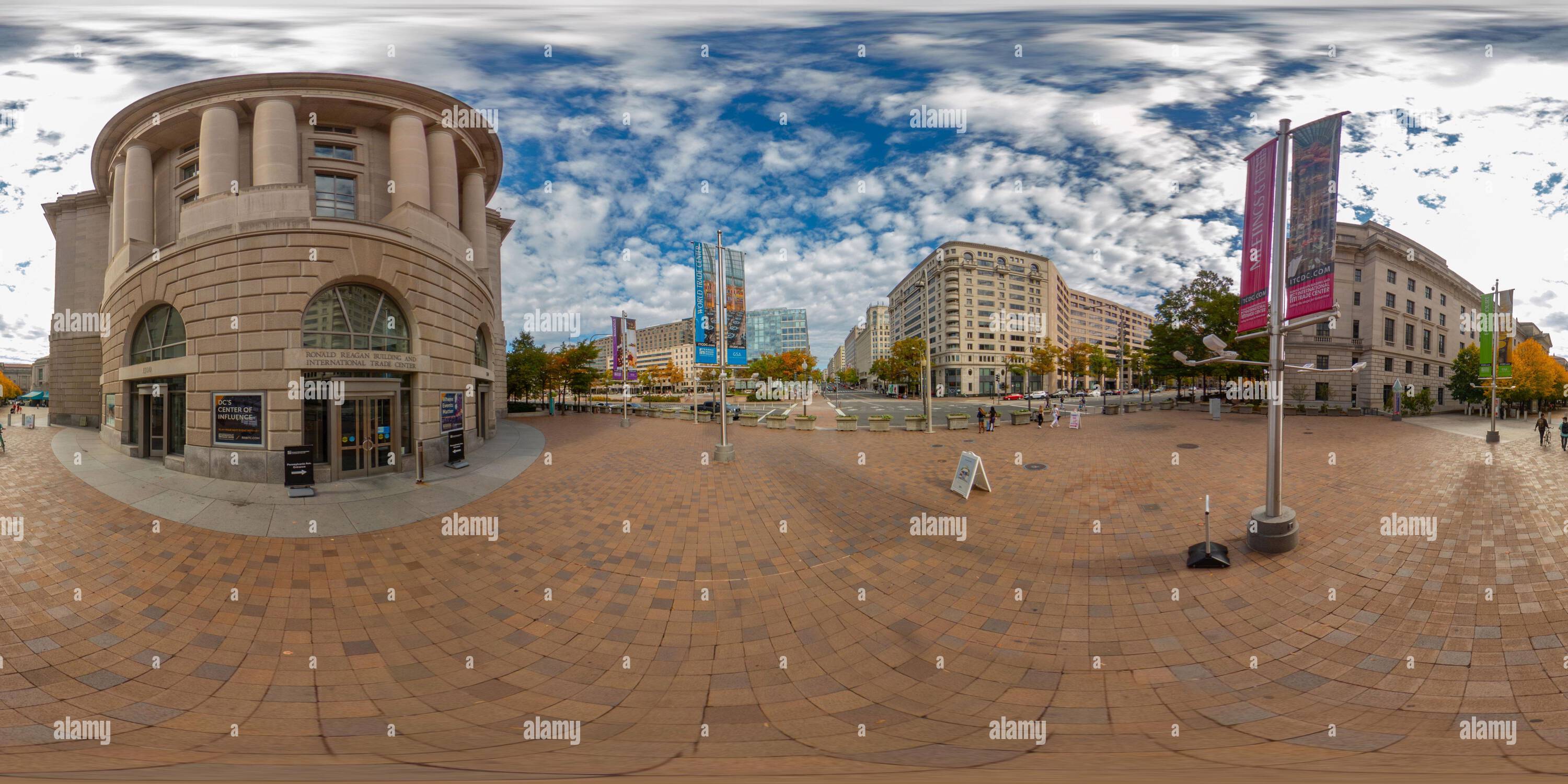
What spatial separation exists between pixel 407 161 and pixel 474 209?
4.76m

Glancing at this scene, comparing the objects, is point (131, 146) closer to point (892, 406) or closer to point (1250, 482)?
A: point (1250, 482)

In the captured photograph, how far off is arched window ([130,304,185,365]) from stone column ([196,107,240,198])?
10.7 feet

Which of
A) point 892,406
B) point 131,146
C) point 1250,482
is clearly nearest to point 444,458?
point 131,146

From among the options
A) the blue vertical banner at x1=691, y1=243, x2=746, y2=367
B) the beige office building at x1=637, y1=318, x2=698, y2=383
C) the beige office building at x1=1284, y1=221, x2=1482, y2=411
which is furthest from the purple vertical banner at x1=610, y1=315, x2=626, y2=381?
the beige office building at x1=637, y1=318, x2=698, y2=383

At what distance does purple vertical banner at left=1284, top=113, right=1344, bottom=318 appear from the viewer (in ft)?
23.5

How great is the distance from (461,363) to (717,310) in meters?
7.61

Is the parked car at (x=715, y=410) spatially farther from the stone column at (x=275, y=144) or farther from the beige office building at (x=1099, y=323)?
the beige office building at (x=1099, y=323)

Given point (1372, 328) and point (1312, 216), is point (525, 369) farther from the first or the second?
point (1372, 328)

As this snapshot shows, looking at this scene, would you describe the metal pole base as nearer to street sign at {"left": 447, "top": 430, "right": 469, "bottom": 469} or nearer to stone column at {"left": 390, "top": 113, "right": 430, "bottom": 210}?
street sign at {"left": 447, "top": 430, "right": 469, "bottom": 469}

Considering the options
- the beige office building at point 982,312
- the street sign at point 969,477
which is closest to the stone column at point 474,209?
the street sign at point 969,477

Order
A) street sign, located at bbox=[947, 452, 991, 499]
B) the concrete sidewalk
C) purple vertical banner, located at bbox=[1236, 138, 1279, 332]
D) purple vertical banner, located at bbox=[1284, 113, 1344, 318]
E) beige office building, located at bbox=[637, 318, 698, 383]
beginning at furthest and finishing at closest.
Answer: beige office building, located at bbox=[637, 318, 698, 383], street sign, located at bbox=[947, 452, 991, 499], the concrete sidewalk, purple vertical banner, located at bbox=[1236, 138, 1279, 332], purple vertical banner, located at bbox=[1284, 113, 1344, 318]

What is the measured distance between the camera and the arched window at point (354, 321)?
11.8 meters

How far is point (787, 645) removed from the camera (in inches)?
183

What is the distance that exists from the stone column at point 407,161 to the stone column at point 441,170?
3.44 ft
